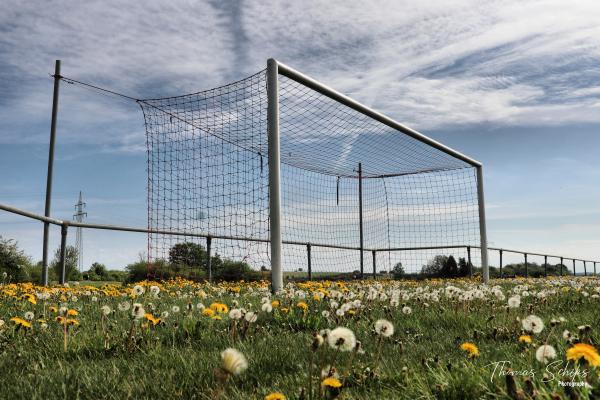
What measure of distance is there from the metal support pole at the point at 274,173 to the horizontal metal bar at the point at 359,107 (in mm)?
348

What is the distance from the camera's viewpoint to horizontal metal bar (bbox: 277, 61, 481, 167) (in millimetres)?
8867

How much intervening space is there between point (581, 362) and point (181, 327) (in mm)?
2702

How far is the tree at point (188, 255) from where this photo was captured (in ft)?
41.2

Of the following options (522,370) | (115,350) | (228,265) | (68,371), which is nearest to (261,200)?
(228,265)

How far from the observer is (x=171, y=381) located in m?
2.54

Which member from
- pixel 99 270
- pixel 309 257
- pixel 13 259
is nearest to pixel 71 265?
pixel 13 259

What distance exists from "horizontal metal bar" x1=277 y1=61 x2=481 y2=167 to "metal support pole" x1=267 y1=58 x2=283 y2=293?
0.35 meters

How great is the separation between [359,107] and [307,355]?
331 inches

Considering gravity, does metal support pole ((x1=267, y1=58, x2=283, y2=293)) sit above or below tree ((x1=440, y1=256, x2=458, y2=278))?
above

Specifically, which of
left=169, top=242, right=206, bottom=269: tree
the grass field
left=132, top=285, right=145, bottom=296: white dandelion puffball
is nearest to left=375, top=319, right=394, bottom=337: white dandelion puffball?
the grass field

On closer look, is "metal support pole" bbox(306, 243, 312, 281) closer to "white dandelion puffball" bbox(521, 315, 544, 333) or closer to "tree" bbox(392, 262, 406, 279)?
"tree" bbox(392, 262, 406, 279)

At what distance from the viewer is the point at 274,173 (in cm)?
806

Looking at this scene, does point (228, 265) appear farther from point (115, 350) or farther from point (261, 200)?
point (115, 350)

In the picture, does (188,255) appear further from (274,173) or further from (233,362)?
(233,362)
